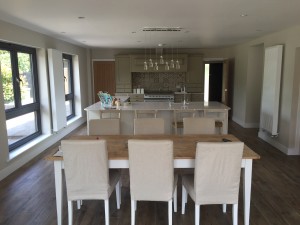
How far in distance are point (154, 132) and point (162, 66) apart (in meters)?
5.19

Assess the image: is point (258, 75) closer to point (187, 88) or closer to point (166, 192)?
point (187, 88)

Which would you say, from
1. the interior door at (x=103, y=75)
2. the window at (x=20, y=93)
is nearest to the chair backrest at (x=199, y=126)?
the window at (x=20, y=93)

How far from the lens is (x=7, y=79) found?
4262 millimetres

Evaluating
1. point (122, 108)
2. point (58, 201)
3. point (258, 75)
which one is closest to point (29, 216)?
point (58, 201)

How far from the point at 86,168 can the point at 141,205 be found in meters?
1.01

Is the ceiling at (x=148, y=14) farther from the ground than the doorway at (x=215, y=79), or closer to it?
farther from the ground

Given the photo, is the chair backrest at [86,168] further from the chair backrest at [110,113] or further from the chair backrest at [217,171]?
the chair backrest at [110,113]

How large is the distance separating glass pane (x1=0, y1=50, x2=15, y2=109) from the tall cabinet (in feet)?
13.9

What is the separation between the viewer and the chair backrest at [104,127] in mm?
3473

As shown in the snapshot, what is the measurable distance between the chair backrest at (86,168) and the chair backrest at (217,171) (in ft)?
2.80

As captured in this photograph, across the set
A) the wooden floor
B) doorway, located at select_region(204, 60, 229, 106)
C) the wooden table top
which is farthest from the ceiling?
doorway, located at select_region(204, 60, 229, 106)

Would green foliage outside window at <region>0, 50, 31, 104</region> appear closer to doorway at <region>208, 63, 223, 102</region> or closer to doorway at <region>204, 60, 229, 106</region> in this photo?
doorway at <region>204, 60, 229, 106</region>

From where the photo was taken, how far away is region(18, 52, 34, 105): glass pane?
15.6ft

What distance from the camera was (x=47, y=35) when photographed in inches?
210
